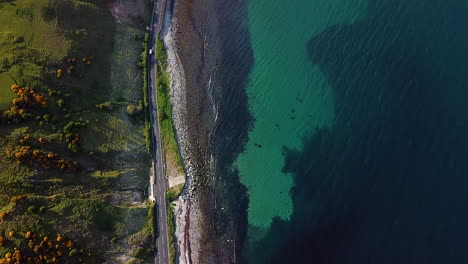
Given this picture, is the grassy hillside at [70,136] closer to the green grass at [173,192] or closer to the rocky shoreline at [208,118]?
the green grass at [173,192]

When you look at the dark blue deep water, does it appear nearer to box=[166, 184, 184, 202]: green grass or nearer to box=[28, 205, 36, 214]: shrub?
box=[166, 184, 184, 202]: green grass

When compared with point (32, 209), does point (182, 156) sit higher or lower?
higher

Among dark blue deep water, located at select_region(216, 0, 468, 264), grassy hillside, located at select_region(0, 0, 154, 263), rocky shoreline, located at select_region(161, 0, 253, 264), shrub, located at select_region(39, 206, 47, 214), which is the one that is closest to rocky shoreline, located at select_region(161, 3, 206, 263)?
rocky shoreline, located at select_region(161, 0, 253, 264)

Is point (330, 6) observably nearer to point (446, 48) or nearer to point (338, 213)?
point (446, 48)

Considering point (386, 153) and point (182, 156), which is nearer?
point (386, 153)

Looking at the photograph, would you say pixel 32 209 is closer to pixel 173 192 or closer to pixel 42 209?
pixel 42 209

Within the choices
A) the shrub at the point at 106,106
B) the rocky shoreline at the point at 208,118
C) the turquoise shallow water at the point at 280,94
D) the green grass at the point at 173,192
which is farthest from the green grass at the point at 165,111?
the turquoise shallow water at the point at 280,94

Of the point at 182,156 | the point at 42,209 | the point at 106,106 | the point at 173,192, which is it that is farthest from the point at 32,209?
the point at 182,156
